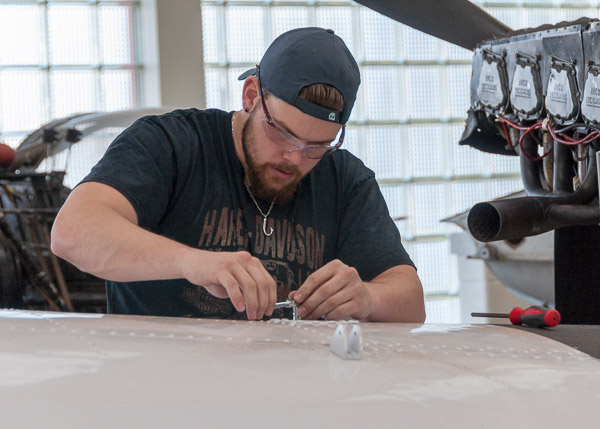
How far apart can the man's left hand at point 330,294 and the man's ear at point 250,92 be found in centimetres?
45

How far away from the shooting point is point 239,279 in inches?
44.0

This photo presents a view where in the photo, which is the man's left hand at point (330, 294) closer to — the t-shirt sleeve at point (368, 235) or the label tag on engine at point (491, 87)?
the t-shirt sleeve at point (368, 235)

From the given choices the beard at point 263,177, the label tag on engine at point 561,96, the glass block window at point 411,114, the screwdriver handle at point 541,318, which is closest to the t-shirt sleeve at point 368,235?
→ the beard at point 263,177

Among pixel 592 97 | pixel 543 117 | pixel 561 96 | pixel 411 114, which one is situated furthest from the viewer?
pixel 411 114

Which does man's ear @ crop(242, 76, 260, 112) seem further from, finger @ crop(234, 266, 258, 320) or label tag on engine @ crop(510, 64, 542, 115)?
label tag on engine @ crop(510, 64, 542, 115)

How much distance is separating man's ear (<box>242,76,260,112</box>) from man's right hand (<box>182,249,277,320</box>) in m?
0.51

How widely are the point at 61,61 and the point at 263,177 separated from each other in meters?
4.43

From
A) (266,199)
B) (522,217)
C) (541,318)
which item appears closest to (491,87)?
(522,217)

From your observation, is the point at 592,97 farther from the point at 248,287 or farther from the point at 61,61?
the point at 61,61

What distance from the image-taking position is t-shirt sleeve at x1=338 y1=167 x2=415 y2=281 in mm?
1580

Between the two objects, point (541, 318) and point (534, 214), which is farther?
point (534, 214)

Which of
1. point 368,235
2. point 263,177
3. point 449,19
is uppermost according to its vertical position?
point 449,19

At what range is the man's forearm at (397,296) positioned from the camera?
1417 mm

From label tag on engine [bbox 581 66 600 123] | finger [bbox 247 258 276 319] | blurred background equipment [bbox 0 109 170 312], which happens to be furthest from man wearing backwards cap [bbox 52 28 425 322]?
blurred background equipment [bbox 0 109 170 312]
